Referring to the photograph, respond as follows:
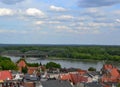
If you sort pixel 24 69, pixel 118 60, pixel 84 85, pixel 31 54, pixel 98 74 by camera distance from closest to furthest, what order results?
pixel 84 85 → pixel 98 74 → pixel 24 69 → pixel 118 60 → pixel 31 54

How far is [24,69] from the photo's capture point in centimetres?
5925

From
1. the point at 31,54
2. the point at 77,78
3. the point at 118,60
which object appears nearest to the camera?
the point at 77,78

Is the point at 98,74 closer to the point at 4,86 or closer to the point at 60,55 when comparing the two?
the point at 4,86

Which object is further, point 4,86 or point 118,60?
point 118,60

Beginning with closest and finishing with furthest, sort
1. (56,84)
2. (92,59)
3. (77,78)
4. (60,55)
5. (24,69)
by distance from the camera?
(56,84), (77,78), (24,69), (92,59), (60,55)

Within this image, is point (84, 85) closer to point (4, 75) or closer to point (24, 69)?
point (4, 75)

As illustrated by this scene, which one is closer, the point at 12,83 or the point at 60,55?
the point at 12,83

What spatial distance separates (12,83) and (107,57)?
102087 mm

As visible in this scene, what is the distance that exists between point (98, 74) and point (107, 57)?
245ft

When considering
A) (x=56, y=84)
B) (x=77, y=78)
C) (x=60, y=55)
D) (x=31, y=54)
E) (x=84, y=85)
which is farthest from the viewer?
(x=31, y=54)

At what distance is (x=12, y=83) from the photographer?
29547 millimetres

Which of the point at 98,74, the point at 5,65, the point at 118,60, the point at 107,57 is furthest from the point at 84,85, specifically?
the point at 107,57

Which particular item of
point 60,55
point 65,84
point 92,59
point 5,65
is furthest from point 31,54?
point 65,84

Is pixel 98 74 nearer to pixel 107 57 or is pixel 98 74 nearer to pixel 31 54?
pixel 107 57
